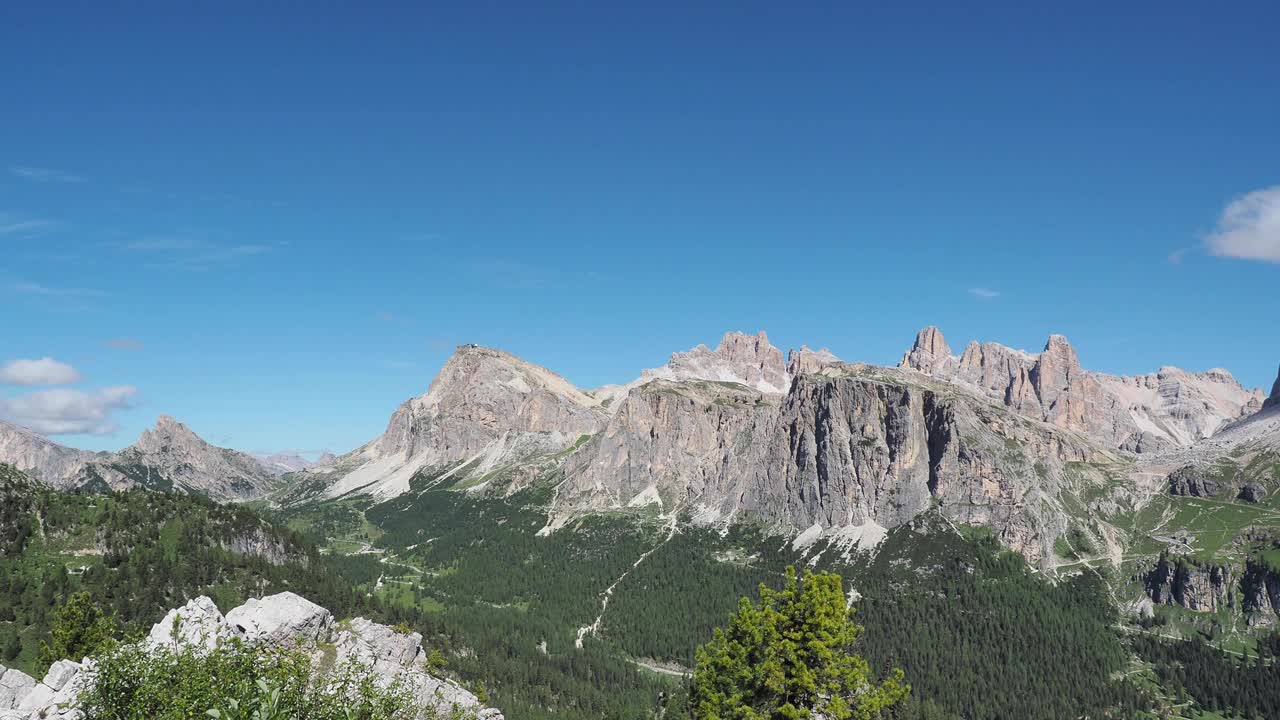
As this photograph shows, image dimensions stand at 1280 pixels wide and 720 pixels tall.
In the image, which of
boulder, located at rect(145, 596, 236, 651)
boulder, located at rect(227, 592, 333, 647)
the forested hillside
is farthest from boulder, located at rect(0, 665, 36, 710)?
the forested hillside

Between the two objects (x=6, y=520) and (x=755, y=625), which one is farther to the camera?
(x=6, y=520)

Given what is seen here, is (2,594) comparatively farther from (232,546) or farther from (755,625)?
(755,625)

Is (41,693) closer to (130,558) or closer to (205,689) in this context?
(205,689)

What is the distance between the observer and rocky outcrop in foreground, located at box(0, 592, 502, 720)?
52844 millimetres

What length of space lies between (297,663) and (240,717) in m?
9.93

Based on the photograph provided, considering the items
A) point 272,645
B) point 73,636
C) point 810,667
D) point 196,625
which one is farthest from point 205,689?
point 73,636

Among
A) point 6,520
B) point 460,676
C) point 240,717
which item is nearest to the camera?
point 240,717

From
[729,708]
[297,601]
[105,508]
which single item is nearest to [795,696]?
[729,708]

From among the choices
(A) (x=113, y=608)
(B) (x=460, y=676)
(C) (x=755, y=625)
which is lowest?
(B) (x=460, y=676)

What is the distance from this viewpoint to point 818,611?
1607 inches

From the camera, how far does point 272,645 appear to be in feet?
198

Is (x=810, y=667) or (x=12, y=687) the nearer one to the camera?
(x=810, y=667)

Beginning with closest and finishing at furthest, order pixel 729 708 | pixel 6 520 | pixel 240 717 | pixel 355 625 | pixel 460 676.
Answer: pixel 240 717
pixel 729 708
pixel 355 625
pixel 6 520
pixel 460 676

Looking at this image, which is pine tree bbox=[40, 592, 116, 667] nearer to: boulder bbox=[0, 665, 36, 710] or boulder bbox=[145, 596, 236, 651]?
boulder bbox=[145, 596, 236, 651]
